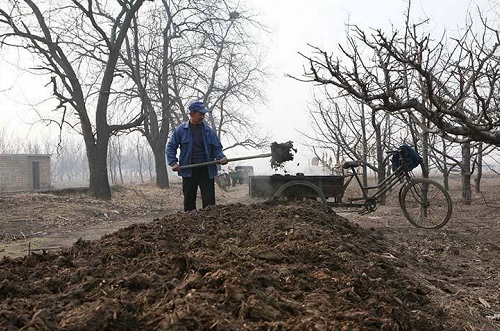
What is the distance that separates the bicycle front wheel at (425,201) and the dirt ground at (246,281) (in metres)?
1.56

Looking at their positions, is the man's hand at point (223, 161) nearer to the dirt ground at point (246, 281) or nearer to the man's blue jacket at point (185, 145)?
the man's blue jacket at point (185, 145)

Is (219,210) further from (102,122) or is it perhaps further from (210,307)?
(102,122)

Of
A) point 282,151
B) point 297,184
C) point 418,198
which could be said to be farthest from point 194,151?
point 418,198

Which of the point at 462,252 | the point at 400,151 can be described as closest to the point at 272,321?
the point at 462,252

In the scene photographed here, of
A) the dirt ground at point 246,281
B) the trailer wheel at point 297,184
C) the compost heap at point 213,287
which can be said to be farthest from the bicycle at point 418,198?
the compost heap at point 213,287

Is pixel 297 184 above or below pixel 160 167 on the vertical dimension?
below

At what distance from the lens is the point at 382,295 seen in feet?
8.24

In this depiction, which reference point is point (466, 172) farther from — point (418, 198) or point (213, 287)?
point (213, 287)

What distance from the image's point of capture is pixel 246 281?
230cm

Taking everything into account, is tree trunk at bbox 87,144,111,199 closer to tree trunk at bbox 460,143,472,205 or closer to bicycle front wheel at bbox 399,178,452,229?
bicycle front wheel at bbox 399,178,452,229

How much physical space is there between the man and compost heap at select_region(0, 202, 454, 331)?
7.32ft

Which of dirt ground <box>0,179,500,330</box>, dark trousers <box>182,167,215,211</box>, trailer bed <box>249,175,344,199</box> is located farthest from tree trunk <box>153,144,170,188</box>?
dirt ground <box>0,179,500,330</box>

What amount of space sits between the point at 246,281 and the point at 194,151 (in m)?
3.87

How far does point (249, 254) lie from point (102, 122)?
12.4m
